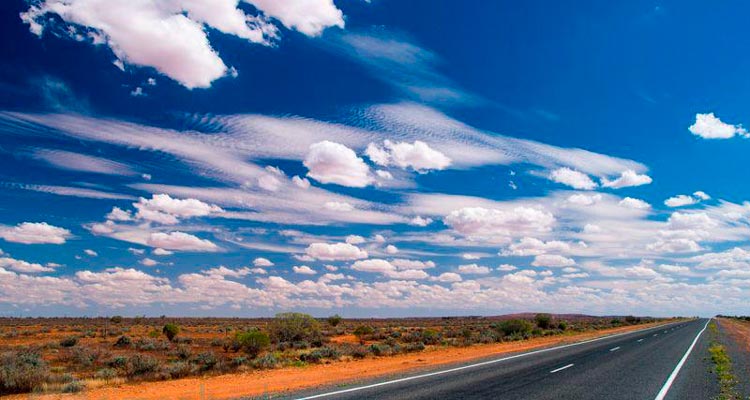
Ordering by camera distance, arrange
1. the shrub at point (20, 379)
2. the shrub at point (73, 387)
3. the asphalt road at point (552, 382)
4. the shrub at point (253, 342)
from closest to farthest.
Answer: the asphalt road at point (552, 382) → the shrub at point (73, 387) → the shrub at point (20, 379) → the shrub at point (253, 342)

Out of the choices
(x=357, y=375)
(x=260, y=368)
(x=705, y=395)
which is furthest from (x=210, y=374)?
(x=705, y=395)

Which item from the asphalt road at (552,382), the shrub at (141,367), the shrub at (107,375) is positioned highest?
the asphalt road at (552,382)

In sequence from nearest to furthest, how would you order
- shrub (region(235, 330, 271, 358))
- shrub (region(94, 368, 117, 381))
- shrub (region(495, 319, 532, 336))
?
shrub (region(94, 368, 117, 381))
shrub (region(235, 330, 271, 358))
shrub (region(495, 319, 532, 336))

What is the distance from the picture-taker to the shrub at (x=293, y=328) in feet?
119

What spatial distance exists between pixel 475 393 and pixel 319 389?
392 centimetres

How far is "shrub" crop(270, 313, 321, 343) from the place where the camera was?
3634cm

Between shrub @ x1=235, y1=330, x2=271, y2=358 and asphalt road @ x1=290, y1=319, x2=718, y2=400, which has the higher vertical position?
asphalt road @ x1=290, y1=319, x2=718, y2=400

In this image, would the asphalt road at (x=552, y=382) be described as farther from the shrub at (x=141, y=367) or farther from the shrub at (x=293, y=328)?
the shrub at (x=293, y=328)

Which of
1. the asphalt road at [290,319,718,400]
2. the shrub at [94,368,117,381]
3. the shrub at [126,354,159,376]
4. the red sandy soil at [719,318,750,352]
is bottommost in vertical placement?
the red sandy soil at [719,318,750,352]

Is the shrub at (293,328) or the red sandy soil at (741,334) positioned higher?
the shrub at (293,328)

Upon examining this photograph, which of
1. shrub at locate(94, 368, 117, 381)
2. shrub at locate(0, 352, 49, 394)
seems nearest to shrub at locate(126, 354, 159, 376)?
shrub at locate(94, 368, 117, 381)

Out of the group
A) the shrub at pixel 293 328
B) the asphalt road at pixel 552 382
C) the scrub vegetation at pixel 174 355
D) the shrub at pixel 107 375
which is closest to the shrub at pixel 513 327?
the scrub vegetation at pixel 174 355

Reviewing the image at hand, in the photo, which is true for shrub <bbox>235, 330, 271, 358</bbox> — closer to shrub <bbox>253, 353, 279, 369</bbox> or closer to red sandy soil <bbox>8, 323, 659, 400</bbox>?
shrub <bbox>253, 353, 279, 369</bbox>

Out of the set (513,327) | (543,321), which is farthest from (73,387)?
(543,321)
